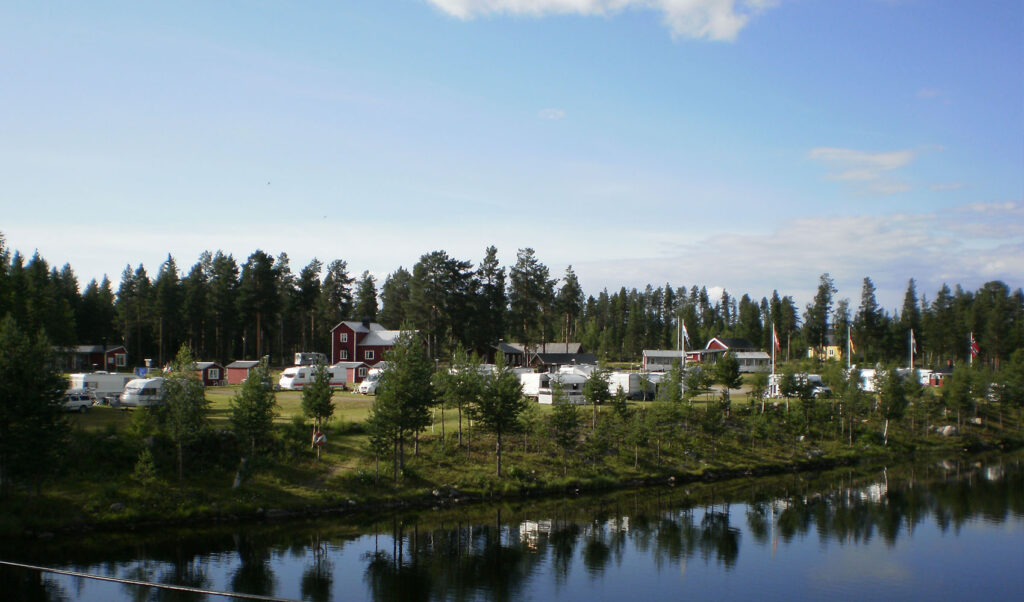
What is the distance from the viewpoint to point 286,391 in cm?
5516

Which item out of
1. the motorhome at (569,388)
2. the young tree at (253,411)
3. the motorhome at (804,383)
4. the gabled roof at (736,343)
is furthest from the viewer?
the gabled roof at (736,343)

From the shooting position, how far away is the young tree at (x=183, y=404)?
100.0 feet

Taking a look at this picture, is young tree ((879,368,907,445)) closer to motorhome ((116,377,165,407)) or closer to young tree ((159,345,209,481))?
young tree ((159,345,209,481))

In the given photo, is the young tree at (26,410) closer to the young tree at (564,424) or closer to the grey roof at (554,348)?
the young tree at (564,424)

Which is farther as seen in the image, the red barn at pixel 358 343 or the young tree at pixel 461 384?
the red barn at pixel 358 343

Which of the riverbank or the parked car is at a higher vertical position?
the parked car

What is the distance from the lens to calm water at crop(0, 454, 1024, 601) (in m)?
23.0

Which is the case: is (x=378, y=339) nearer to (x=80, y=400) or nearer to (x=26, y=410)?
(x=80, y=400)

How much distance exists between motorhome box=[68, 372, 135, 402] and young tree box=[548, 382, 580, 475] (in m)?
26.9

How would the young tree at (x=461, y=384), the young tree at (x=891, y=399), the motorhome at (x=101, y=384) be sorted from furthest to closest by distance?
the young tree at (x=891, y=399) < the motorhome at (x=101, y=384) < the young tree at (x=461, y=384)

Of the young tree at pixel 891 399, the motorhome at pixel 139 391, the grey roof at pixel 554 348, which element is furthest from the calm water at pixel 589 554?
the grey roof at pixel 554 348

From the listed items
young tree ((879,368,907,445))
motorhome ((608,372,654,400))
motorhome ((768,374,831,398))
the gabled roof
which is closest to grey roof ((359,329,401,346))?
motorhome ((608,372,654,400))

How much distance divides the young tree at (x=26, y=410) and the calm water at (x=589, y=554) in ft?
10.3

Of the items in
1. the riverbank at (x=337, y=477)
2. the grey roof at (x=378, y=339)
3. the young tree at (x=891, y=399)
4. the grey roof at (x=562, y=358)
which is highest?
the grey roof at (x=378, y=339)
